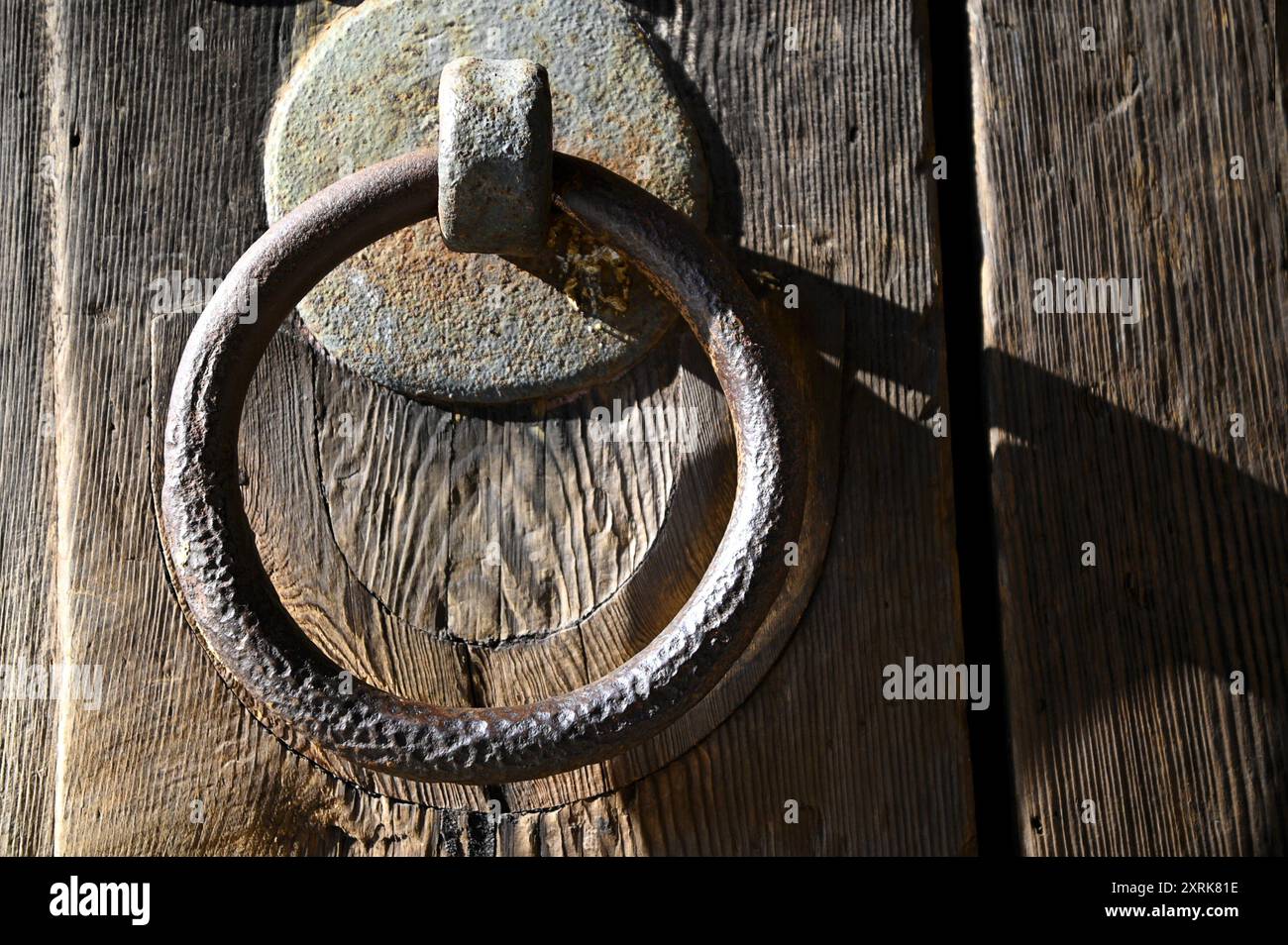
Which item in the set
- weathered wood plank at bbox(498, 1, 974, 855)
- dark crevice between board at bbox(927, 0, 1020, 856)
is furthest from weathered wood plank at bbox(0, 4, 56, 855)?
dark crevice between board at bbox(927, 0, 1020, 856)

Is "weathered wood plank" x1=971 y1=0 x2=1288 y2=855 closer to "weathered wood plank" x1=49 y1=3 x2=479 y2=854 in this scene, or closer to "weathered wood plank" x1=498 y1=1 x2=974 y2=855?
"weathered wood plank" x1=498 y1=1 x2=974 y2=855

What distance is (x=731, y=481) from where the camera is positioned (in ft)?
2.14

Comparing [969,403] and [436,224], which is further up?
[436,224]

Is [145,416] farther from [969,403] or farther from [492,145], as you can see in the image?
[969,403]

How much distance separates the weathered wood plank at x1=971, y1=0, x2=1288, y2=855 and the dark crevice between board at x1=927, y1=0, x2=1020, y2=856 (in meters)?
0.02

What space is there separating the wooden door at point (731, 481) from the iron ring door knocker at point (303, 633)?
12 cm

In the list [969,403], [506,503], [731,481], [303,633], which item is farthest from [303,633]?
[969,403]

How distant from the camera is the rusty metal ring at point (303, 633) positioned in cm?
50

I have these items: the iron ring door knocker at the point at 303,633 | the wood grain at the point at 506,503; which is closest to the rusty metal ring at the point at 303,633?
the iron ring door knocker at the point at 303,633

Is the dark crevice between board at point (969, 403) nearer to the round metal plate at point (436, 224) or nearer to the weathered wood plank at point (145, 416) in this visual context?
the round metal plate at point (436, 224)

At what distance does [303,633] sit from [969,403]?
45 centimetres

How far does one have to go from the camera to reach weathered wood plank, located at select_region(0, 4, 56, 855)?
65cm

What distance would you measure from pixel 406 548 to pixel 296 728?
0.16 metres

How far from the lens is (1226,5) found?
0.68 m
